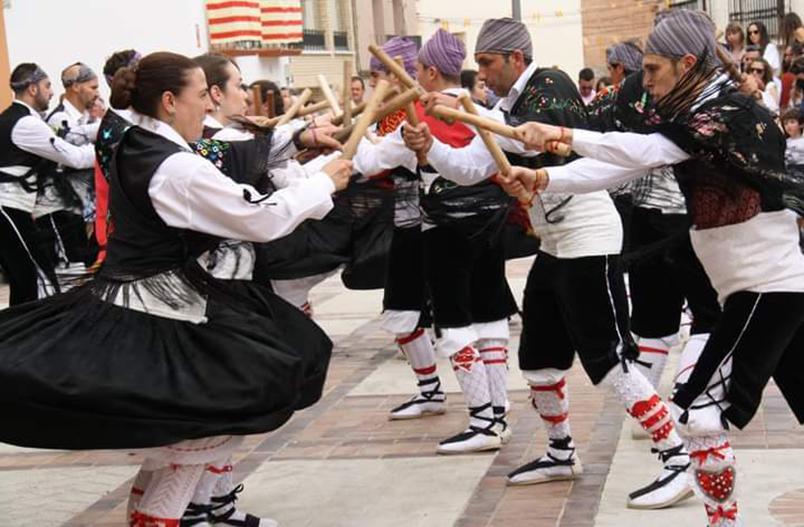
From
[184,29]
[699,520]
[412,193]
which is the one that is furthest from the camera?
[184,29]

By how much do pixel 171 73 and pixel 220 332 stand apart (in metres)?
0.86

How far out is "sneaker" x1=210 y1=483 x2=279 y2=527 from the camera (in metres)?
5.34

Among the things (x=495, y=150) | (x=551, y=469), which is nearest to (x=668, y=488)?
(x=551, y=469)

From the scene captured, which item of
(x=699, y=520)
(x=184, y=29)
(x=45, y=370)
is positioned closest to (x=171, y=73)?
(x=45, y=370)

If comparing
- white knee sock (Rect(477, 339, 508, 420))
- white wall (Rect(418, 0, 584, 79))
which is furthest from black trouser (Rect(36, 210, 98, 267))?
white wall (Rect(418, 0, 584, 79))

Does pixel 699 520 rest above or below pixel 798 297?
below

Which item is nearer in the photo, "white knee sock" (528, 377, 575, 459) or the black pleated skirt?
the black pleated skirt

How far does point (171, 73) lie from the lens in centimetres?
456

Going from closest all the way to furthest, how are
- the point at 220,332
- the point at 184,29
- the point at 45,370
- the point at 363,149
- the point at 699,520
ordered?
the point at 45,370, the point at 220,332, the point at 699,520, the point at 363,149, the point at 184,29

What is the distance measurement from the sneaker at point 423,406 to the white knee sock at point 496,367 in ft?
2.06

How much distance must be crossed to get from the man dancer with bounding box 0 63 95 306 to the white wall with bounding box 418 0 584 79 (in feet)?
125

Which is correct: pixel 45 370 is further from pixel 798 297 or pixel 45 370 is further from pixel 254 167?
pixel 798 297

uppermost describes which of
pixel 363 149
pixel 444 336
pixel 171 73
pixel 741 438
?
pixel 171 73

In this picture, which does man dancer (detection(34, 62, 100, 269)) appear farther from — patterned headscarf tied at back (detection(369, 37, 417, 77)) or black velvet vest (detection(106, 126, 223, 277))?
black velvet vest (detection(106, 126, 223, 277))
